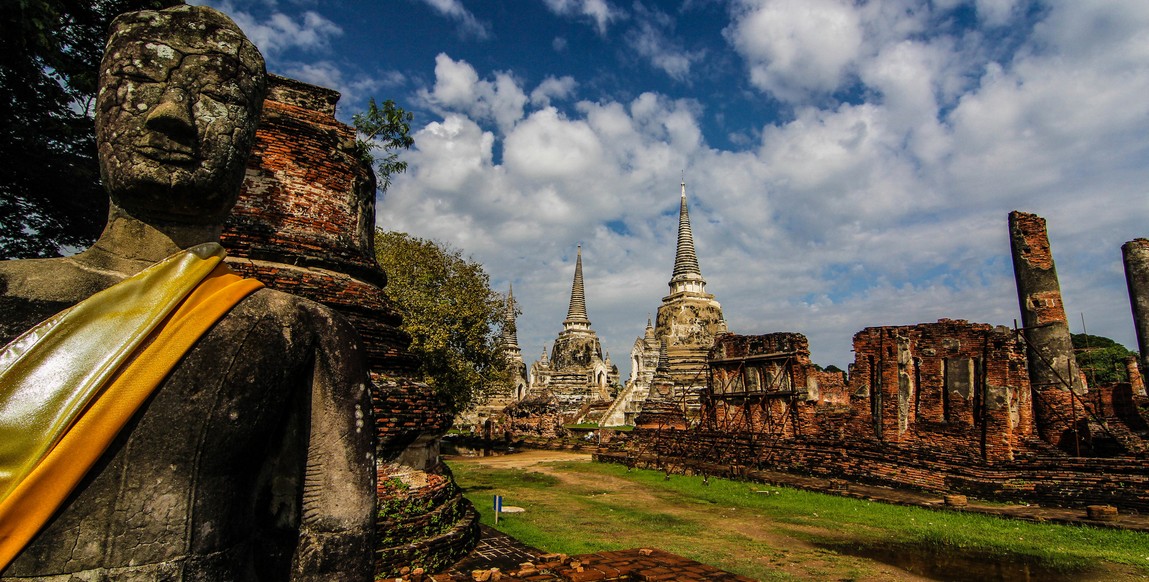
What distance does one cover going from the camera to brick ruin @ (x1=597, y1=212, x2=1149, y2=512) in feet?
41.5

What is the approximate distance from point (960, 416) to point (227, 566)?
1611 centimetres

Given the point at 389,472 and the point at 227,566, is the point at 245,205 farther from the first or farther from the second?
the point at 227,566

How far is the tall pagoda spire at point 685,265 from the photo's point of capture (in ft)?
164

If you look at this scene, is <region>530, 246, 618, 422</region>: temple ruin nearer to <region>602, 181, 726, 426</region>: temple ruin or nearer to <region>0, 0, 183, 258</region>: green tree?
<region>602, 181, 726, 426</region>: temple ruin

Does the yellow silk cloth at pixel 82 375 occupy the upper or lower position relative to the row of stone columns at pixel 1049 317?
lower

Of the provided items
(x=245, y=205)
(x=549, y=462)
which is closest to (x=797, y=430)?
(x=549, y=462)

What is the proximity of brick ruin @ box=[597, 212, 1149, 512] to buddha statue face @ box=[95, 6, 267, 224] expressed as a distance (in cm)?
1341

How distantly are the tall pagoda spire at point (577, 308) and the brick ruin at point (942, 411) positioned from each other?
123 feet

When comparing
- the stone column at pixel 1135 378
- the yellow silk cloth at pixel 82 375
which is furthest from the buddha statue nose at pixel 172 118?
the stone column at pixel 1135 378

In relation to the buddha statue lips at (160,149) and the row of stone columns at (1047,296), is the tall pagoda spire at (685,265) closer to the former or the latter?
the row of stone columns at (1047,296)

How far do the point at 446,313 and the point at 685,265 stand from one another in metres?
34.4

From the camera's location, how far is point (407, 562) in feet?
20.3

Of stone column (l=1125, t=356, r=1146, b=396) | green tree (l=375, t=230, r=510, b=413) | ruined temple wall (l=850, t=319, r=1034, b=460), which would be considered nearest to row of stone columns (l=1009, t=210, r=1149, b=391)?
ruined temple wall (l=850, t=319, r=1034, b=460)

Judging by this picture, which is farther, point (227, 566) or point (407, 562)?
point (407, 562)
